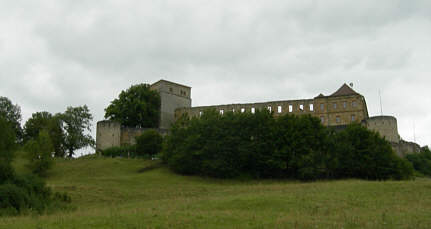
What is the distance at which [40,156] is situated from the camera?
49125 millimetres

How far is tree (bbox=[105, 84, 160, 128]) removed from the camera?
75500 millimetres

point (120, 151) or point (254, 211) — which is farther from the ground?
point (120, 151)

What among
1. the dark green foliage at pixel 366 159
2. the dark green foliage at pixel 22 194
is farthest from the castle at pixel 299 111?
the dark green foliage at pixel 22 194

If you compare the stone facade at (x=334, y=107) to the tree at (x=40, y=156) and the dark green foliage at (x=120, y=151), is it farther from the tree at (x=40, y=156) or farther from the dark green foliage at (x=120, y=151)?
the tree at (x=40, y=156)

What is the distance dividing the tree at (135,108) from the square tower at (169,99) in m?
2.15

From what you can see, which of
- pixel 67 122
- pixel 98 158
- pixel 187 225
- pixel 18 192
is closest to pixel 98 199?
pixel 18 192

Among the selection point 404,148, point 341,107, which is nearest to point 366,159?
point 404,148

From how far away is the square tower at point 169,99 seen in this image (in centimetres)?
8162

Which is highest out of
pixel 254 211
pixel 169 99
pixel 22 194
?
pixel 169 99

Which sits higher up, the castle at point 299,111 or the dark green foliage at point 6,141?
the castle at point 299,111

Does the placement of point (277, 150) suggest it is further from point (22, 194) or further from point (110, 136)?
point (110, 136)

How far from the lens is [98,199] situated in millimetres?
30344

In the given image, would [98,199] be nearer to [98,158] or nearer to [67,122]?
[98,158]

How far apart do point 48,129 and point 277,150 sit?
3555 centimetres
